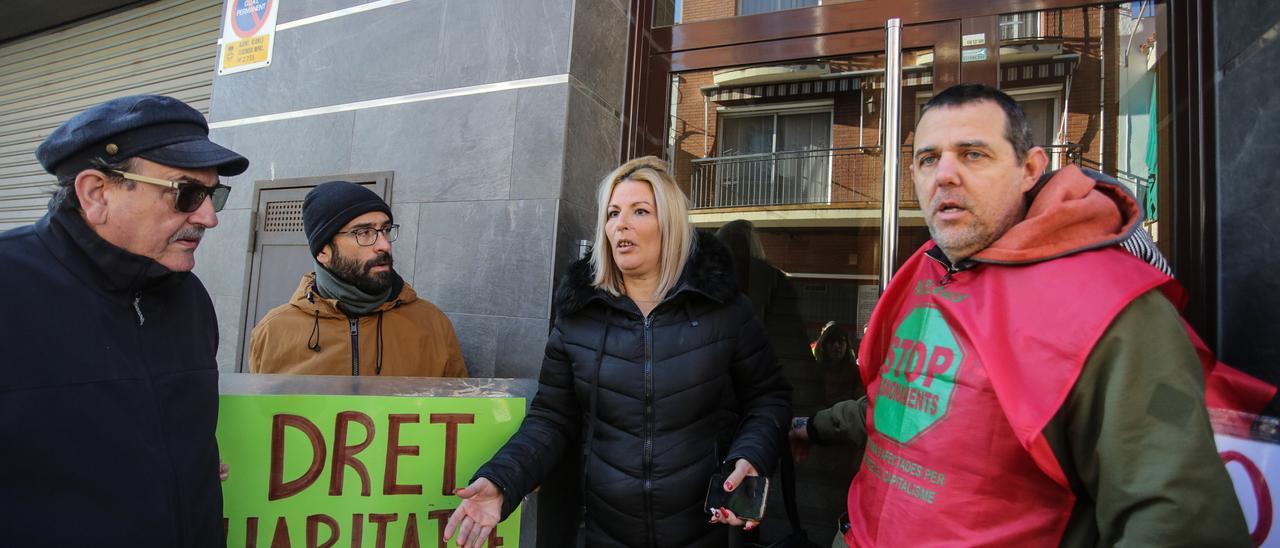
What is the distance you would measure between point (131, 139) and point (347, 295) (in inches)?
43.4

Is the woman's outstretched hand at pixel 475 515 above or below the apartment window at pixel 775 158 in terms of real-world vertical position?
below

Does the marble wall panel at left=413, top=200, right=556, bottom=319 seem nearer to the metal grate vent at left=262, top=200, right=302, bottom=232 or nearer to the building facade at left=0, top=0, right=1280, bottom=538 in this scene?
the building facade at left=0, top=0, right=1280, bottom=538

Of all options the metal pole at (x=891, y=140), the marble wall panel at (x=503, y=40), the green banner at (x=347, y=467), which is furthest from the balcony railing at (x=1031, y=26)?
the green banner at (x=347, y=467)

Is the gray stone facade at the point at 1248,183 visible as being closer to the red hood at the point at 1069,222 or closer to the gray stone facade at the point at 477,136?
the red hood at the point at 1069,222

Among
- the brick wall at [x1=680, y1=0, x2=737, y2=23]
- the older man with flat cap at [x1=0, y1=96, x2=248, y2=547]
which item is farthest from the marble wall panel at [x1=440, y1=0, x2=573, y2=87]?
the older man with flat cap at [x1=0, y1=96, x2=248, y2=547]

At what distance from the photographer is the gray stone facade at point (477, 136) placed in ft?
10.3

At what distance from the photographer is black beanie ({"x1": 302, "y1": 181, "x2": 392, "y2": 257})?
2.51 meters

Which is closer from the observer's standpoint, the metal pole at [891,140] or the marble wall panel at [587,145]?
the metal pole at [891,140]

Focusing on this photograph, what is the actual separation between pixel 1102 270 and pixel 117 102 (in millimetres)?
2382

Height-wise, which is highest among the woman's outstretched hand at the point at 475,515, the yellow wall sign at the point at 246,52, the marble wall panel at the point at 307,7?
the marble wall panel at the point at 307,7

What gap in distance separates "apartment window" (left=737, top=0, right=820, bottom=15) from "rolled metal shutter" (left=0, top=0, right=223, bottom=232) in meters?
4.35

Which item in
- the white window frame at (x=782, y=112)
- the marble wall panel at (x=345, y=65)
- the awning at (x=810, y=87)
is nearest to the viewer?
the awning at (x=810, y=87)

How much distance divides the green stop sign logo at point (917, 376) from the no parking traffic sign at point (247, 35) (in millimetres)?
4607

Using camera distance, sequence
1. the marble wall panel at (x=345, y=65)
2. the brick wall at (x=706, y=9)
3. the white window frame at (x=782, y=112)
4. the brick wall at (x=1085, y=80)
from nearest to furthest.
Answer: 1. the brick wall at (x=1085, y=80)
2. the white window frame at (x=782, y=112)
3. the brick wall at (x=706, y=9)
4. the marble wall panel at (x=345, y=65)
